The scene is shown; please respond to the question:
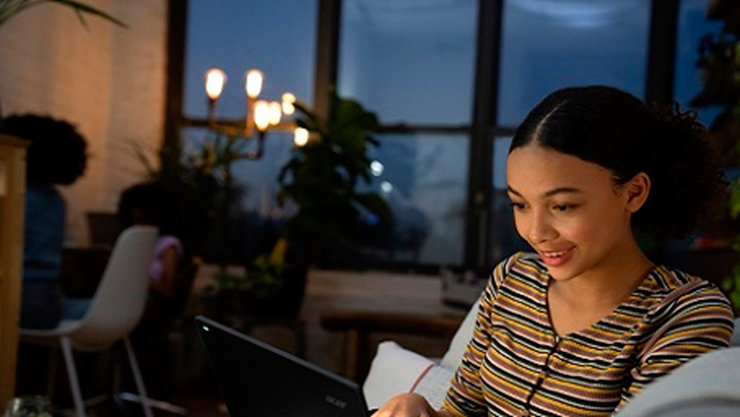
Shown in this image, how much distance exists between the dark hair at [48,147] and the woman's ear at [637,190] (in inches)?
98.1

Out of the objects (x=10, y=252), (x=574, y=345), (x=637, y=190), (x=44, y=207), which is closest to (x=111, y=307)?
(x=44, y=207)

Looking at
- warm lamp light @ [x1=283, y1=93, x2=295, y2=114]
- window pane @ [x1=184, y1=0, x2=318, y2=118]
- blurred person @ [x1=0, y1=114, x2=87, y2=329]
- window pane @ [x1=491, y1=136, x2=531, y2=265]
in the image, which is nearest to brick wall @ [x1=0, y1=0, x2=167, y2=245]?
window pane @ [x1=184, y1=0, x2=318, y2=118]

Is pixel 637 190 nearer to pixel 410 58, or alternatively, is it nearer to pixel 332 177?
pixel 332 177

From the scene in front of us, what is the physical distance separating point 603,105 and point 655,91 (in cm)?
407

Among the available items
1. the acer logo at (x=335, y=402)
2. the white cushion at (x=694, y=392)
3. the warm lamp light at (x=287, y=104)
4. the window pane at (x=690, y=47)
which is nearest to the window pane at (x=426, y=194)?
the warm lamp light at (x=287, y=104)

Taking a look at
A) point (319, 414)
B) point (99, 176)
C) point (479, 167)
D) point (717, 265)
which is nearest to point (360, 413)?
point (319, 414)

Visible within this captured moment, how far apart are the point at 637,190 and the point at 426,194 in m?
4.01

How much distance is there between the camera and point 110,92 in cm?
522

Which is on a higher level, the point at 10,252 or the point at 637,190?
the point at 637,190

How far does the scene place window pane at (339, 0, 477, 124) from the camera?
5105 millimetres

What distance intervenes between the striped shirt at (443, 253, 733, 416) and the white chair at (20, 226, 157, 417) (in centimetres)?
201

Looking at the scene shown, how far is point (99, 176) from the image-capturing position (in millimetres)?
5191

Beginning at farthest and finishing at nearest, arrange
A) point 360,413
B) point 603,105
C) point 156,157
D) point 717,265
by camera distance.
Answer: point 156,157
point 717,265
point 603,105
point 360,413

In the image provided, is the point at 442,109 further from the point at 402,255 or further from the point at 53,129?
the point at 53,129
